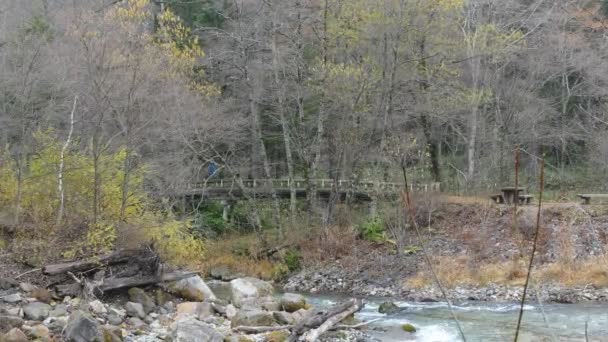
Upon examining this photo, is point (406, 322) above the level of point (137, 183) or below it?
below

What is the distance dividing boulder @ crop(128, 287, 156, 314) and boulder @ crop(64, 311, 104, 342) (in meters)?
3.99

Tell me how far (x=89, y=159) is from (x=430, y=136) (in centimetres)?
1979

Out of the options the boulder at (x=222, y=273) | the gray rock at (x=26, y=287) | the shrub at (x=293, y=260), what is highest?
the gray rock at (x=26, y=287)

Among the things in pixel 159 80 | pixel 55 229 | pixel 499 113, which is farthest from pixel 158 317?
pixel 499 113

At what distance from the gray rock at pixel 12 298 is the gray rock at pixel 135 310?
7.14ft

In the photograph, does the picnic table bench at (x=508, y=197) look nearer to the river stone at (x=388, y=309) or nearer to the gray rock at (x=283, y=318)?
the river stone at (x=388, y=309)

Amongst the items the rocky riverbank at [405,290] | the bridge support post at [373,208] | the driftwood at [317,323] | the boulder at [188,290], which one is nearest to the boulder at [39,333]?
the driftwood at [317,323]

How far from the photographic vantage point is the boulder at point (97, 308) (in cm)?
1254

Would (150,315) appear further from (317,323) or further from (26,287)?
(317,323)

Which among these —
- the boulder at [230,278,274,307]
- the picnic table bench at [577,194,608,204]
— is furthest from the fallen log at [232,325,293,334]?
the picnic table bench at [577,194,608,204]

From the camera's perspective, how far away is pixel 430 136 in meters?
32.4

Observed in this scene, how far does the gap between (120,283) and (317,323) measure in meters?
4.55

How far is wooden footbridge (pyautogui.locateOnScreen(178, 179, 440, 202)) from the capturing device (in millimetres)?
27672

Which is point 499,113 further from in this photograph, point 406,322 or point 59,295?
point 59,295
